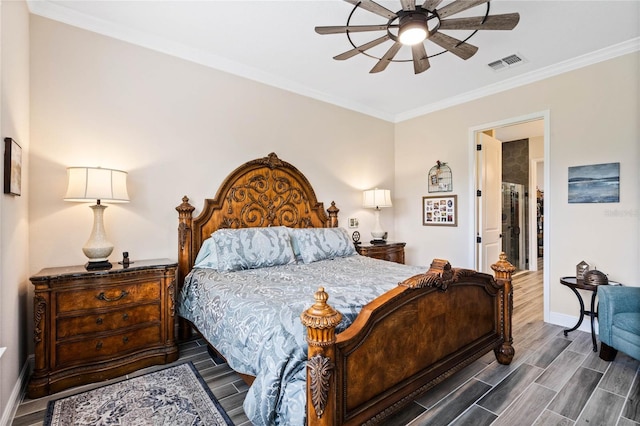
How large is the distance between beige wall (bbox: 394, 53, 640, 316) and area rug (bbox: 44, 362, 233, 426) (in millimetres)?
3681

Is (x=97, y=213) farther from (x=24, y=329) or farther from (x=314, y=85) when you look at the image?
(x=314, y=85)

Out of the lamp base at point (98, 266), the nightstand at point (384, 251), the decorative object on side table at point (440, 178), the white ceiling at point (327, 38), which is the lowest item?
the nightstand at point (384, 251)

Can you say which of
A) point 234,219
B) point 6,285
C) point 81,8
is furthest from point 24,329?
point 81,8

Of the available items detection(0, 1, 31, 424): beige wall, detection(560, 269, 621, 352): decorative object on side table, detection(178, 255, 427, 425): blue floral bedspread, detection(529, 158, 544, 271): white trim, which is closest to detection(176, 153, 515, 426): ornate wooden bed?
detection(178, 255, 427, 425): blue floral bedspread

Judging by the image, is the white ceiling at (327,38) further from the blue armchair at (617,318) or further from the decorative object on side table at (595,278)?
the blue armchair at (617,318)

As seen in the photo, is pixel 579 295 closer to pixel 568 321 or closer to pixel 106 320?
pixel 568 321

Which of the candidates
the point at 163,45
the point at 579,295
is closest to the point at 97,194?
the point at 163,45

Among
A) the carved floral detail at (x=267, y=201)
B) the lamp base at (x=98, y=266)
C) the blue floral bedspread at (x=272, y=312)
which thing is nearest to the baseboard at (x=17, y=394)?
the lamp base at (x=98, y=266)

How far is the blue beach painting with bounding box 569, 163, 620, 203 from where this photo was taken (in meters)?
3.09

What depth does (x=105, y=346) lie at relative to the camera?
2299 millimetres

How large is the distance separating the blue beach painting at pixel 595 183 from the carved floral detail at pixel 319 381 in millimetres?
3518

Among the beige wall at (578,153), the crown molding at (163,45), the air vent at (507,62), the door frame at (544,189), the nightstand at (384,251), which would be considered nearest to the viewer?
the crown molding at (163,45)

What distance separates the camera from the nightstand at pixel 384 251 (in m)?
4.08

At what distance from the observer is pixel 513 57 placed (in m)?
3.26
